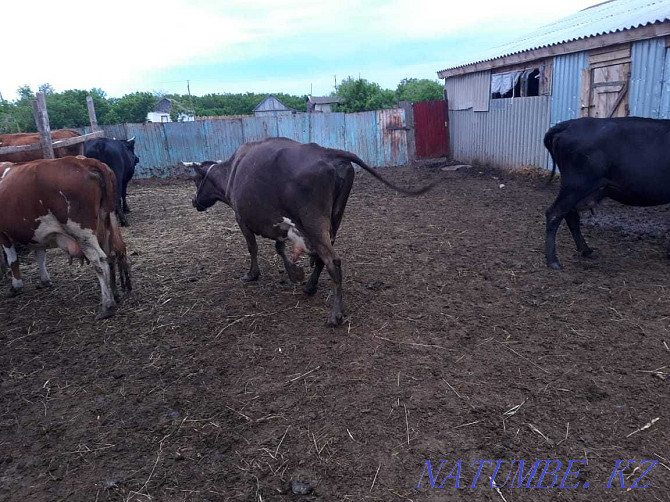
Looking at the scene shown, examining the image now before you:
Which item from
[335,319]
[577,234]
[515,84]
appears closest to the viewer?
[335,319]

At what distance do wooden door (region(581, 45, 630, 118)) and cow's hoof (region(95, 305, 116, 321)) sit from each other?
378 inches

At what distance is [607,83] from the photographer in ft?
30.8

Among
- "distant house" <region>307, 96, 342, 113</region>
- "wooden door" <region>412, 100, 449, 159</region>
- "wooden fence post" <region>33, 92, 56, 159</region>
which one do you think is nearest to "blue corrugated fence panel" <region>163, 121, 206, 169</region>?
"wooden door" <region>412, 100, 449, 159</region>

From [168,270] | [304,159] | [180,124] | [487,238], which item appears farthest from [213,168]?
[180,124]

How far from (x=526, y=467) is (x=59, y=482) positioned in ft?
9.33

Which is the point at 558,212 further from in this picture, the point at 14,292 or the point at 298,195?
the point at 14,292

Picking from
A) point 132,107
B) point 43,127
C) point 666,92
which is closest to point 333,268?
point 43,127

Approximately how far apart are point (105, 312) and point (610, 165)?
20.1ft

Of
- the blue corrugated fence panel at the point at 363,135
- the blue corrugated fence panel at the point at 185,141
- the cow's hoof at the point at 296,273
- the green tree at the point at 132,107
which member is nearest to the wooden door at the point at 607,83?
the blue corrugated fence panel at the point at 363,135

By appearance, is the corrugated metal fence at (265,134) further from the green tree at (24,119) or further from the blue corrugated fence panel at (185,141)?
the green tree at (24,119)

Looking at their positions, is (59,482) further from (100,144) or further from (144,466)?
(100,144)

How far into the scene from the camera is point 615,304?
15.4ft

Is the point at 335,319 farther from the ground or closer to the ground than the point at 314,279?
closer to the ground

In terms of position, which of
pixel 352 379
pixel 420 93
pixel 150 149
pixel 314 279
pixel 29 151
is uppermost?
pixel 420 93
